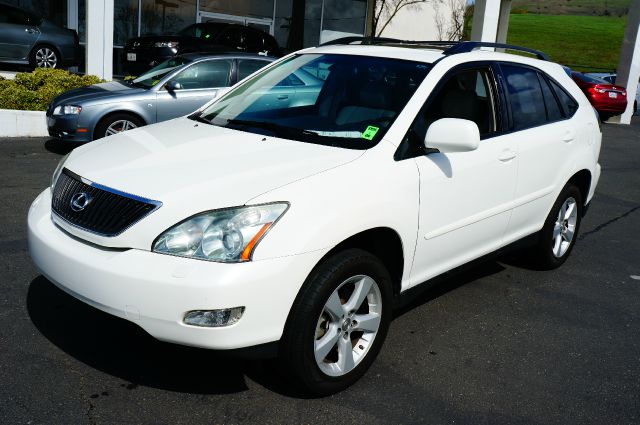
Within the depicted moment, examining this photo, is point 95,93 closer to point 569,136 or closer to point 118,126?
point 118,126

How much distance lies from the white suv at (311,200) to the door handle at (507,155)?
2 cm

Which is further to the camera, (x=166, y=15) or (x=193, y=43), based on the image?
(x=166, y=15)

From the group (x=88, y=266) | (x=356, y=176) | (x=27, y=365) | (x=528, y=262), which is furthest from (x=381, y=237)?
(x=528, y=262)

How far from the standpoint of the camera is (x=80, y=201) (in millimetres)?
3393

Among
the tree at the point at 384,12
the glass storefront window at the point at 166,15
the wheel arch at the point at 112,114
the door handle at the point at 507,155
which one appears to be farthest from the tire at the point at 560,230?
the tree at the point at 384,12

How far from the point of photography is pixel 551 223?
17.5ft

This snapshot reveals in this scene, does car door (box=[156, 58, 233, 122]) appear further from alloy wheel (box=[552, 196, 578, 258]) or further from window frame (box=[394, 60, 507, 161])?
window frame (box=[394, 60, 507, 161])

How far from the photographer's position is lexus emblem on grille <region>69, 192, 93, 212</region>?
3.35m

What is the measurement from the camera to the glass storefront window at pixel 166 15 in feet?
67.2

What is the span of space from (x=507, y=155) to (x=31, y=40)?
1408 cm

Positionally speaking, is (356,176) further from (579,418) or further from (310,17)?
(310,17)

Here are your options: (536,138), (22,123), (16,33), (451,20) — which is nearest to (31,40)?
(16,33)

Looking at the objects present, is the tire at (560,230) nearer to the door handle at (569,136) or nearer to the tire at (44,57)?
the door handle at (569,136)

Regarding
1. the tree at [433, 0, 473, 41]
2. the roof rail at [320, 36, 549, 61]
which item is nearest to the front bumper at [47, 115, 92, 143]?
the roof rail at [320, 36, 549, 61]
